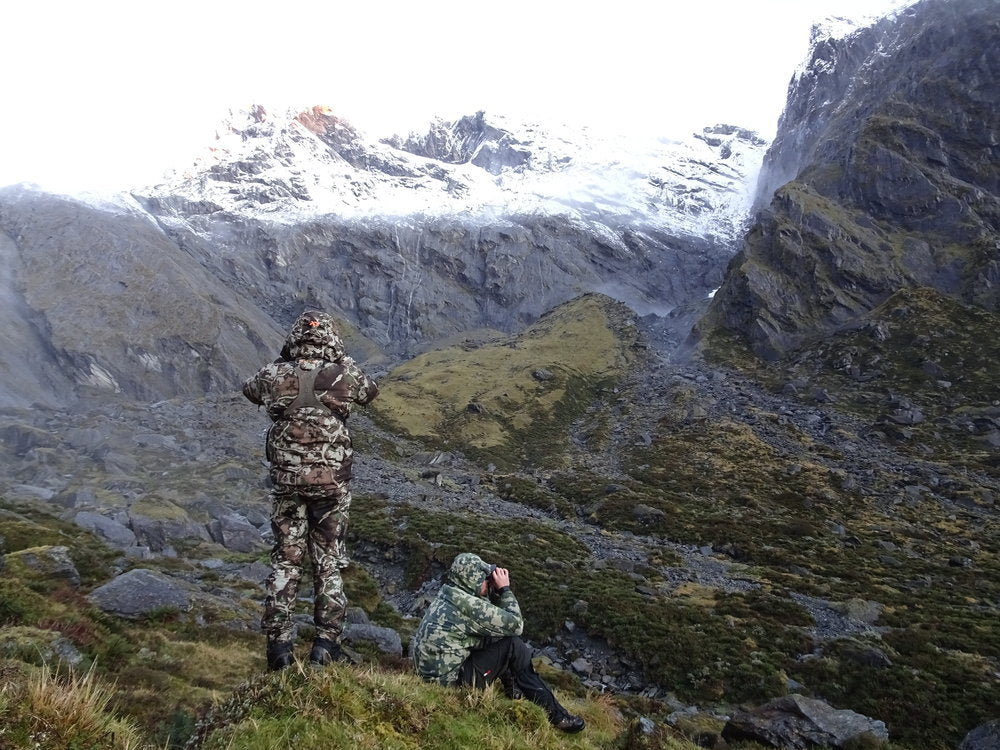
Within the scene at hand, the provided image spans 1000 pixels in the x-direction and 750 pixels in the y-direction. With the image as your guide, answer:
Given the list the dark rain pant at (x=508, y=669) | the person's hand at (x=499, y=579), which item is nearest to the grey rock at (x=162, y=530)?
the dark rain pant at (x=508, y=669)

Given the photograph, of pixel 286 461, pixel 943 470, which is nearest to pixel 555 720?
pixel 286 461

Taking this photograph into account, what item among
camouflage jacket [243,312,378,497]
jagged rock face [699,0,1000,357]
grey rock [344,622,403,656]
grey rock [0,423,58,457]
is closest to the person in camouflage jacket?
camouflage jacket [243,312,378,497]

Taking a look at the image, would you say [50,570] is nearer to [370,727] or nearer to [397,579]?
[370,727]

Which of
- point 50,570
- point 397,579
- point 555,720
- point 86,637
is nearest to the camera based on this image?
point 555,720

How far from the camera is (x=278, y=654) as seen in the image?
292 inches

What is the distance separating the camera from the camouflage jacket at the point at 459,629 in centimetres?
765

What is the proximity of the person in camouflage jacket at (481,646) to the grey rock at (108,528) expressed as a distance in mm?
30633

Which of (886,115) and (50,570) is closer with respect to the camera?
(50,570)

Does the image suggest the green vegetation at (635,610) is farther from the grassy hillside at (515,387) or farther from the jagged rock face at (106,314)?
the jagged rock face at (106,314)

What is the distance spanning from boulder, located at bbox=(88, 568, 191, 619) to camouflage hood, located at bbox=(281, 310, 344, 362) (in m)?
8.52

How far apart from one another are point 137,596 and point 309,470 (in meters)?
8.82

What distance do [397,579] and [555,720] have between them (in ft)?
93.1

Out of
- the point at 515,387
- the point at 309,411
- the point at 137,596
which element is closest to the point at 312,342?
the point at 309,411

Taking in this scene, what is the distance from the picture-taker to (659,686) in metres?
21.3
